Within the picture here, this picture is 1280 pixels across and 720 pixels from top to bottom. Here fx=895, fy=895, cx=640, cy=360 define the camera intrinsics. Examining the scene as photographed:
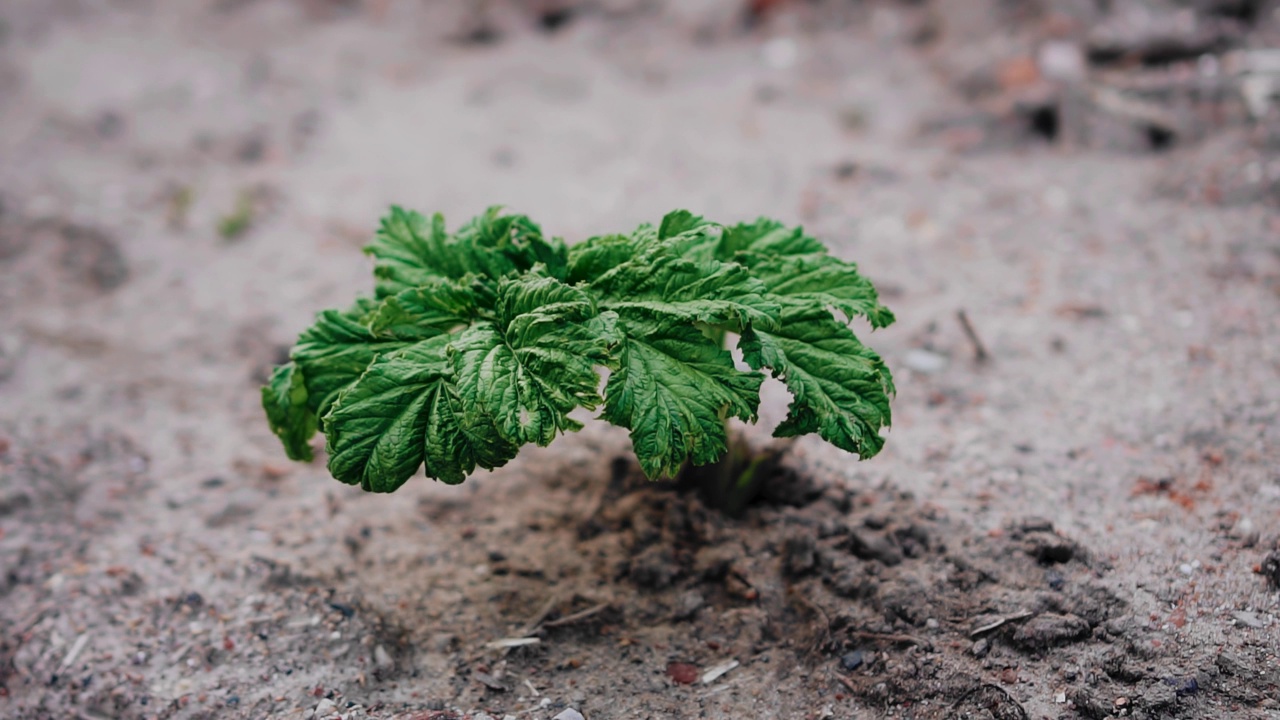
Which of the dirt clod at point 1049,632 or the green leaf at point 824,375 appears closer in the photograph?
the green leaf at point 824,375

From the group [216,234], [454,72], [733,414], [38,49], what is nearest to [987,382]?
[733,414]

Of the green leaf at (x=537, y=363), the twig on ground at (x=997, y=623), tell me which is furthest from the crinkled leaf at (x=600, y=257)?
the twig on ground at (x=997, y=623)

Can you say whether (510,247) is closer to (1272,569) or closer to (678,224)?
(678,224)

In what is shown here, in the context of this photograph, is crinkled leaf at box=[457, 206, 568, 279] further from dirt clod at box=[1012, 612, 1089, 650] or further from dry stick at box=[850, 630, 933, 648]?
dirt clod at box=[1012, 612, 1089, 650]

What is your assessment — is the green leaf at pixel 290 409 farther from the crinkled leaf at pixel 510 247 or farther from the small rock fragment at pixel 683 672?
the small rock fragment at pixel 683 672

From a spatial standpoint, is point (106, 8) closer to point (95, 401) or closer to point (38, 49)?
point (38, 49)

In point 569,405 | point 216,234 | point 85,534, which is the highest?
point 216,234
